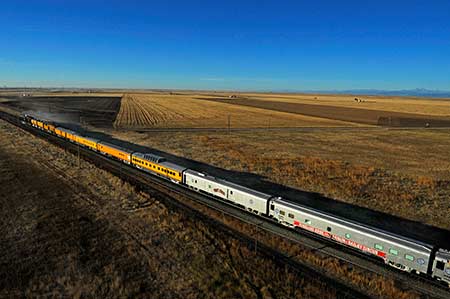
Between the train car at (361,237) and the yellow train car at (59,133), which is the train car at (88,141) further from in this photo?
the train car at (361,237)

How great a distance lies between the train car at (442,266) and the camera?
17281 mm

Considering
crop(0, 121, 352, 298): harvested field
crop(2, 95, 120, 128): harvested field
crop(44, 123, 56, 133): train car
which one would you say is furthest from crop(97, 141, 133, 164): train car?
crop(2, 95, 120, 128): harvested field

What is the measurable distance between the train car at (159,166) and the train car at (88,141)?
1404 centimetres

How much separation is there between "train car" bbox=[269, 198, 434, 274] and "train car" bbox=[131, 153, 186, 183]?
13.7 metres

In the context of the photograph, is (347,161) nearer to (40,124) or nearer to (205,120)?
(205,120)

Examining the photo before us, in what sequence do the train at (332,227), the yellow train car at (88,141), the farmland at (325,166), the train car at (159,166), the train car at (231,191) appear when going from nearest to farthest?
the train at (332,227) → the train car at (231,191) → the farmland at (325,166) → the train car at (159,166) → the yellow train car at (88,141)

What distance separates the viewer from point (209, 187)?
30.9 metres

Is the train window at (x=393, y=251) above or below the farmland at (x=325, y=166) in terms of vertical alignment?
above

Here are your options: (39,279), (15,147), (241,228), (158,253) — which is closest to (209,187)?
(241,228)

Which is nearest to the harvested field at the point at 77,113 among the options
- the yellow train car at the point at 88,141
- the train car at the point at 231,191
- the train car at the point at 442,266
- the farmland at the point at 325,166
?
the farmland at the point at 325,166

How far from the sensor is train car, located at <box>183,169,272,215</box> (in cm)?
2636

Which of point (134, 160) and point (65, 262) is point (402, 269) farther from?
point (134, 160)

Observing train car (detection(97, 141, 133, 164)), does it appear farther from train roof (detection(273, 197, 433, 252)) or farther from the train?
train roof (detection(273, 197, 433, 252))

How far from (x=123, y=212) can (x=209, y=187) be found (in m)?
8.74
